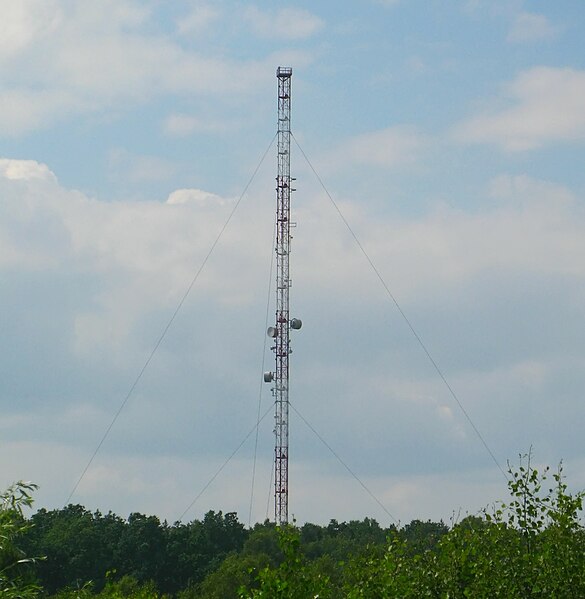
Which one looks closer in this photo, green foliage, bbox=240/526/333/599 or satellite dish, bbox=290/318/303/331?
green foliage, bbox=240/526/333/599

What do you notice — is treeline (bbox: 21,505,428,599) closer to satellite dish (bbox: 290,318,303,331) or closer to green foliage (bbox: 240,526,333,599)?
satellite dish (bbox: 290,318,303,331)

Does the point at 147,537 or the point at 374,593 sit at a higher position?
the point at 147,537

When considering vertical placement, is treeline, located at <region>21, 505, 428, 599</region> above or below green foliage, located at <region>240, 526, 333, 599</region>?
above

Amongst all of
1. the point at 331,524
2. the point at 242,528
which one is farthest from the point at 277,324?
the point at 331,524

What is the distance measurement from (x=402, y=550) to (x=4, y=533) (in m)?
7.38

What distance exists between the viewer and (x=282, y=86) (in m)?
52.6

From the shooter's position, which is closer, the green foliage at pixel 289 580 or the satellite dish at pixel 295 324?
the green foliage at pixel 289 580

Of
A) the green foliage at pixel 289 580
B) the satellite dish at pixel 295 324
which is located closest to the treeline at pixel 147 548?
the satellite dish at pixel 295 324

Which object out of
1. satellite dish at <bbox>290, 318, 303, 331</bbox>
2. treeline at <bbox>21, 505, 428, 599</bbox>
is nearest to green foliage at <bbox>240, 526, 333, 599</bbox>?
satellite dish at <bbox>290, 318, 303, 331</bbox>

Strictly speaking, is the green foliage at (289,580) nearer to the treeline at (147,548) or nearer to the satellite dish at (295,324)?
the satellite dish at (295,324)

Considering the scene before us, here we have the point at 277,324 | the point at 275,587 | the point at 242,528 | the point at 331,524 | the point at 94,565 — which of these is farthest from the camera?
the point at 331,524

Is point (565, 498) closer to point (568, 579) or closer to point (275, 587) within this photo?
point (568, 579)

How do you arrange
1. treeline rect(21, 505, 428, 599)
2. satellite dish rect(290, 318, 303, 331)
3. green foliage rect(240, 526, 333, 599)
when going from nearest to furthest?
1. green foliage rect(240, 526, 333, 599)
2. satellite dish rect(290, 318, 303, 331)
3. treeline rect(21, 505, 428, 599)

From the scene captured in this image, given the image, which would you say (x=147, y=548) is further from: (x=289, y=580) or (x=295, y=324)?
(x=289, y=580)
